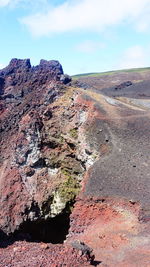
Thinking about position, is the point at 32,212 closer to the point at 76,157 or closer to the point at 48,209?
the point at 48,209

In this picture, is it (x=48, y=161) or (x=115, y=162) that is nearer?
(x=115, y=162)

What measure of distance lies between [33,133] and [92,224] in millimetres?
9219

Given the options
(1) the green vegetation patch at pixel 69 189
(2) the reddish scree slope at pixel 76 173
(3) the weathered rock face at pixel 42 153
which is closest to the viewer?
(2) the reddish scree slope at pixel 76 173

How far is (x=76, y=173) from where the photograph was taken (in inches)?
1092

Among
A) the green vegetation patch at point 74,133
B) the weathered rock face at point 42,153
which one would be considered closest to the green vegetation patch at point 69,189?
the weathered rock face at point 42,153

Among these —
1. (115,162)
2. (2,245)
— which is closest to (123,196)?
(115,162)

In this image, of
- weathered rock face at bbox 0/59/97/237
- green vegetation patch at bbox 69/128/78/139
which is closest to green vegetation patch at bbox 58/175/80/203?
weathered rock face at bbox 0/59/97/237

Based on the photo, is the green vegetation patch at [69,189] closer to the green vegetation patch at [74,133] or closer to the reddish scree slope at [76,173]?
the reddish scree slope at [76,173]

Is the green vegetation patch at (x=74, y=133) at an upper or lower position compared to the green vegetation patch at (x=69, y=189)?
upper

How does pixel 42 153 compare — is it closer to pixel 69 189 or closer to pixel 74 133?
pixel 74 133

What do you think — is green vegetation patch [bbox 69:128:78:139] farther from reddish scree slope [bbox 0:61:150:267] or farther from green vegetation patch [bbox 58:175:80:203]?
green vegetation patch [bbox 58:175:80:203]

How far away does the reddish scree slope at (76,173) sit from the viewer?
1970 cm

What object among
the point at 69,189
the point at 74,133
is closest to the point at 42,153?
the point at 74,133

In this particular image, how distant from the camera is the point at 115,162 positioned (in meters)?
26.2
